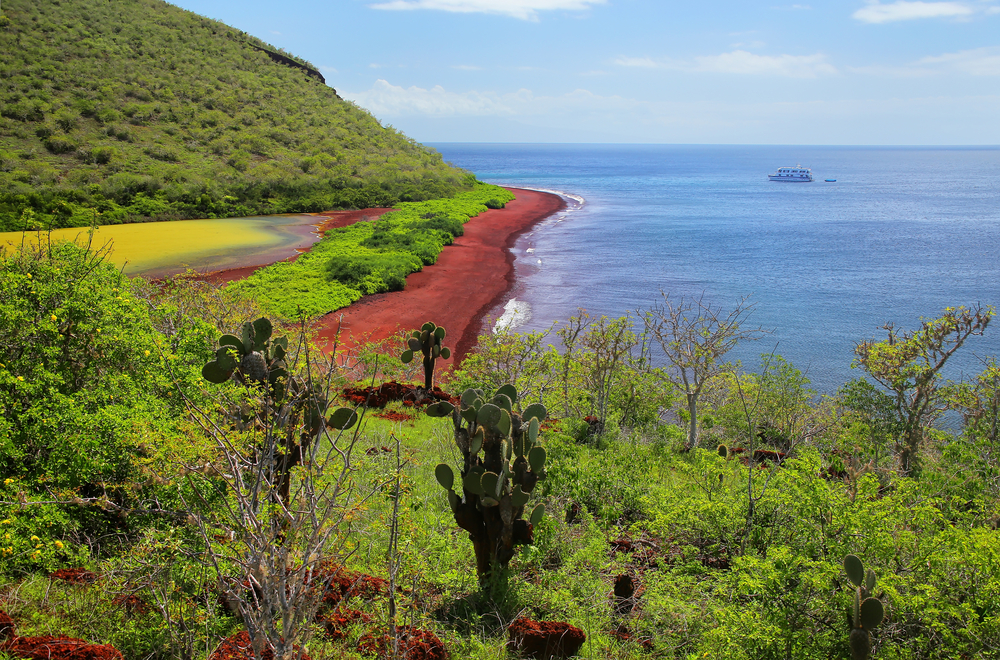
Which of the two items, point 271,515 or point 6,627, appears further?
point 271,515

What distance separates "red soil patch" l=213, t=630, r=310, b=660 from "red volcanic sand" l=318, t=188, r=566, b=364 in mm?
8350

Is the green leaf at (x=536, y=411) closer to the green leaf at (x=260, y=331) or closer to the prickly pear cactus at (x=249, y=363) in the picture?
the prickly pear cactus at (x=249, y=363)

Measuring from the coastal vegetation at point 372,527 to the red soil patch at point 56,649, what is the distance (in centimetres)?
35

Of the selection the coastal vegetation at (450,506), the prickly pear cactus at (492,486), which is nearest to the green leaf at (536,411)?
the coastal vegetation at (450,506)

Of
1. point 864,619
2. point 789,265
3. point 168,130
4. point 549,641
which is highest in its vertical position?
point 168,130

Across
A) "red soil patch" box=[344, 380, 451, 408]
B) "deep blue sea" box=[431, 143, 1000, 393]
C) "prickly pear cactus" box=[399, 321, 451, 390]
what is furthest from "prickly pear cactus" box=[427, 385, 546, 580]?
"deep blue sea" box=[431, 143, 1000, 393]

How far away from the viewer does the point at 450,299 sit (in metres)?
25.0

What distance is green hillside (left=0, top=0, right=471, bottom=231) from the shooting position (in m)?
41.9

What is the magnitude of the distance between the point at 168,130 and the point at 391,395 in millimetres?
51682

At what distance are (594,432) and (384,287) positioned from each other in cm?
1560

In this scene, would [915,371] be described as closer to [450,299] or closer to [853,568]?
[853,568]

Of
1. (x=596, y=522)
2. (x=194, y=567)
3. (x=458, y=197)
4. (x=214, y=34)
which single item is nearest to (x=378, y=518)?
(x=194, y=567)

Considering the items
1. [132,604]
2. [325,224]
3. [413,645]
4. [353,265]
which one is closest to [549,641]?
[413,645]

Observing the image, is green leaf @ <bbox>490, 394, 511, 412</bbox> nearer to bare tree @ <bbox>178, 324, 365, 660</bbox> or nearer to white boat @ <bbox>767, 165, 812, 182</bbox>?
bare tree @ <bbox>178, 324, 365, 660</bbox>
